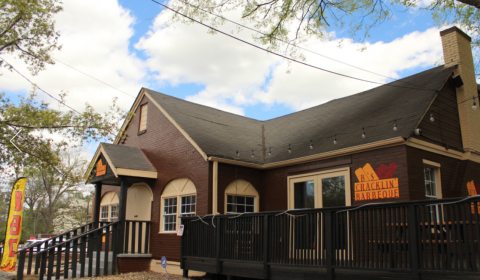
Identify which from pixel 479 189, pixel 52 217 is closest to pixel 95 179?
pixel 479 189

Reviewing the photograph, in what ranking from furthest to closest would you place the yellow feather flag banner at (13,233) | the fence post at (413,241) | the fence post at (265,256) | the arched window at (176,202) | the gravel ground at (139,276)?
the arched window at (176,202), the yellow feather flag banner at (13,233), the gravel ground at (139,276), the fence post at (265,256), the fence post at (413,241)

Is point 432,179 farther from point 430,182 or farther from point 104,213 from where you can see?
point 104,213

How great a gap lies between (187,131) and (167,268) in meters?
Result: 4.31

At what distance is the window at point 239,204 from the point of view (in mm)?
11984

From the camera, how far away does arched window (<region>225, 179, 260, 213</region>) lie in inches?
469

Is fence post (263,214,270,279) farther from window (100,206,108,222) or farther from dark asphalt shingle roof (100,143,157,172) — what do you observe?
window (100,206,108,222)

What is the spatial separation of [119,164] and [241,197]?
409 centimetres

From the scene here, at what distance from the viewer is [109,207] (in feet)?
53.1

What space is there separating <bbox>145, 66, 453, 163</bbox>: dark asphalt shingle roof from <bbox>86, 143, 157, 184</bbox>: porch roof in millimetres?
1991

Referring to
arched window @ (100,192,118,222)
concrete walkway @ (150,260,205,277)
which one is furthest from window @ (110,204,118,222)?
concrete walkway @ (150,260,205,277)

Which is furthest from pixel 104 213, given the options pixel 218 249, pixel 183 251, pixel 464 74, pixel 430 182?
pixel 464 74

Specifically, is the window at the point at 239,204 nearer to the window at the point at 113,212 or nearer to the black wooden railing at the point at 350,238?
the black wooden railing at the point at 350,238

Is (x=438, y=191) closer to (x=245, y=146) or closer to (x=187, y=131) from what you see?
(x=245, y=146)

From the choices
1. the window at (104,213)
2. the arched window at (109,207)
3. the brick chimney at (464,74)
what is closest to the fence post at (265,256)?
the brick chimney at (464,74)
